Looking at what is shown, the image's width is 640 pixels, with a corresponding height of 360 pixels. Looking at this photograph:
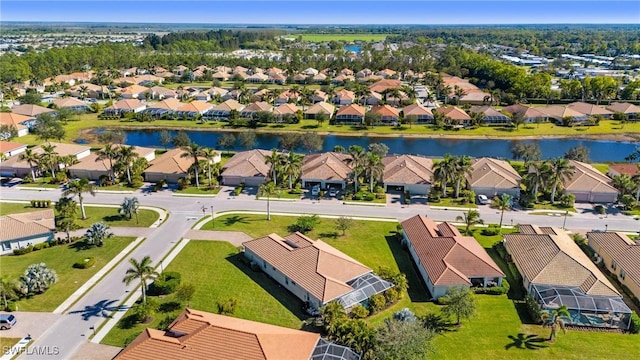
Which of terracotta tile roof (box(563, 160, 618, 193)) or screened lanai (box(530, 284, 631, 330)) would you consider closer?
screened lanai (box(530, 284, 631, 330))

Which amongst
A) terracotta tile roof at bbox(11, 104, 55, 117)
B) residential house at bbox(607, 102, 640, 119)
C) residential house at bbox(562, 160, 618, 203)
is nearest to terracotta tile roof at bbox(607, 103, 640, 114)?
residential house at bbox(607, 102, 640, 119)

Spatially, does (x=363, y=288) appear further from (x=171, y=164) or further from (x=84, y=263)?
(x=171, y=164)

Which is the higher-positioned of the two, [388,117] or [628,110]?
[628,110]

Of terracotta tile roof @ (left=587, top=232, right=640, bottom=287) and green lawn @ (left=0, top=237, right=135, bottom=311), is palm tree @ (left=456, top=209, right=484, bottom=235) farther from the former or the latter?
green lawn @ (left=0, top=237, right=135, bottom=311)

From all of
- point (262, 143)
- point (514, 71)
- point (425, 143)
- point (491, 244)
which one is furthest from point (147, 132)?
point (514, 71)

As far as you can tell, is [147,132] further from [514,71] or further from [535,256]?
[514,71]

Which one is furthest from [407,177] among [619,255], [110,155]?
[110,155]
